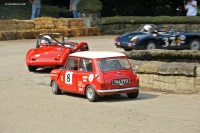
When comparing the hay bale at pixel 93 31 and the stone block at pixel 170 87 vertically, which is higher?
the hay bale at pixel 93 31

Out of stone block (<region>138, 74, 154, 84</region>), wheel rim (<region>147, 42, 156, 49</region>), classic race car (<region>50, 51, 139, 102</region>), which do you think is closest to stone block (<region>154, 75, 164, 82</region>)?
stone block (<region>138, 74, 154, 84</region>)

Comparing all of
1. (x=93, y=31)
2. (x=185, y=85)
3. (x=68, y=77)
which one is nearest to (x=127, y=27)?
(x=93, y=31)

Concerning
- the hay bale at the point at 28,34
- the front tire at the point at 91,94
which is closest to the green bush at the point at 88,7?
the hay bale at the point at 28,34

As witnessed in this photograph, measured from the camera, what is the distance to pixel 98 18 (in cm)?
3206

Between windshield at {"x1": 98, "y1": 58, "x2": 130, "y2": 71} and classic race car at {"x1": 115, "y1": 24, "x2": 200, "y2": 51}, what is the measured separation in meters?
8.04

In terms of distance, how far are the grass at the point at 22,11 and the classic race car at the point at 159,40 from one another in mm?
13009

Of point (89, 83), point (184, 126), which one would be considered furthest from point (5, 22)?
point (184, 126)

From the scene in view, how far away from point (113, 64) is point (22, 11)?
22964 mm

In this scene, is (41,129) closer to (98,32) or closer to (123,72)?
(123,72)

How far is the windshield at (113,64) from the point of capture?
13.5 m

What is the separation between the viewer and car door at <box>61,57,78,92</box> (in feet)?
46.3

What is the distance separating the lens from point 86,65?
1388 cm

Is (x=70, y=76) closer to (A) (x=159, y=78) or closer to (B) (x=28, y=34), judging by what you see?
(A) (x=159, y=78)

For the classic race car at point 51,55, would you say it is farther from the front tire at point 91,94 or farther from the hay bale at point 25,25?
the hay bale at point 25,25
